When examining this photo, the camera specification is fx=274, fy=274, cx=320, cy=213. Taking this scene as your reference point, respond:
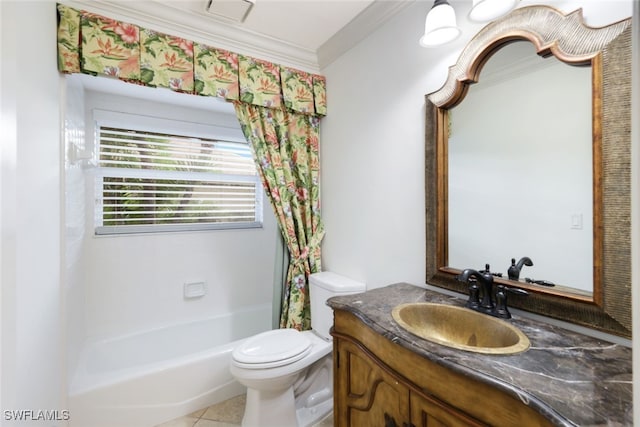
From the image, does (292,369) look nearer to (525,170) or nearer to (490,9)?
(525,170)

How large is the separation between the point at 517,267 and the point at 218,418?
6.32 feet

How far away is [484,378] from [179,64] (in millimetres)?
2091

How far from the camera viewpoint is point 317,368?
1.88m

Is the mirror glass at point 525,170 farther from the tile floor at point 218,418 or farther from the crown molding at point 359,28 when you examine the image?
the tile floor at point 218,418

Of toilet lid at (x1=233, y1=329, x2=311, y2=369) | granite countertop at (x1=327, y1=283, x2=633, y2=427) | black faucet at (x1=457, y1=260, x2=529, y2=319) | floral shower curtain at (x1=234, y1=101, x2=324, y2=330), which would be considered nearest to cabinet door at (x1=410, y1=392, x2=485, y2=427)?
granite countertop at (x1=327, y1=283, x2=633, y2=427)

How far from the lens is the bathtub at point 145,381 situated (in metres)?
1.55

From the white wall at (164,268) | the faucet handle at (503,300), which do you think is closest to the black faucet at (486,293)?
the faucet handle at (503,300)

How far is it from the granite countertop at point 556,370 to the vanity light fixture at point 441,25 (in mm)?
1176

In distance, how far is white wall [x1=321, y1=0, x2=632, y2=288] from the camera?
1.48 m

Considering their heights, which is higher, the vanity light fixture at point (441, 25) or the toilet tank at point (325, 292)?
the vanity light fixture at point (441, 25)

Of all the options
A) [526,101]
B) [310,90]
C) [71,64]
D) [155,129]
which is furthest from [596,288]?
[155,129]

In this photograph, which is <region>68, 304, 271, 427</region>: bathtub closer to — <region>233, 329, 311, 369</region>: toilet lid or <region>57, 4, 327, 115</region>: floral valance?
<region>233, 329, 311, 369</region>: toilet lid

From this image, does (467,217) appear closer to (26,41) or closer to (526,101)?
(526,101)

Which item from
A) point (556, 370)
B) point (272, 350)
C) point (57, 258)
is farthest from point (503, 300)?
point (57, 258)
